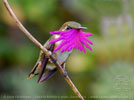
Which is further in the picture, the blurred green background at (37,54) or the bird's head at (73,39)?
the blurred green background at (37,54)

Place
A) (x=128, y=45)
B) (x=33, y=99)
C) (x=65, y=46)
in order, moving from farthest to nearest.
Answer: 1. (x=33, y=99)
2. (x=128, y=45)
3. (x=65, y=46)

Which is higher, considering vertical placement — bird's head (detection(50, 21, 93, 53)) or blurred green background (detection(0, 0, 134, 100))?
bird's head (detection(50, 21, 93, 53))

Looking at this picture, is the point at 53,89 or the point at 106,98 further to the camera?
the point at 53,89

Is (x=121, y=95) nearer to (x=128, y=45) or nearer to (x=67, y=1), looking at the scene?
(x=128, y=45)

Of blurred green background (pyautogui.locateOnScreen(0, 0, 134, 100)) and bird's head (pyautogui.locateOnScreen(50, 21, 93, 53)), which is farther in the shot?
blurred green background (pyautogui.locateOnScreen(0, 0, 134, 100))

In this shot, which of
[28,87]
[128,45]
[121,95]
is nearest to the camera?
[121,95]

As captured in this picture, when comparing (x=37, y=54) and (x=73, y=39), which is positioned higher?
(x=73, y=39)

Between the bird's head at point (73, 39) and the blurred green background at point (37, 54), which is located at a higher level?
the bird's head at point (73, 39)

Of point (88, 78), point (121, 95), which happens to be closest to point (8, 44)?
point (88, 78)

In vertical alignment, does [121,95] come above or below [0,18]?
below

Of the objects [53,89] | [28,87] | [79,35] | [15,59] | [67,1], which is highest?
[79,35]

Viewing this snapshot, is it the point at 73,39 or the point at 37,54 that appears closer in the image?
the point at 73,39
